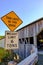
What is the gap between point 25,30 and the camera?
3450cm

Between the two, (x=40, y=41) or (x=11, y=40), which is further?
(x=40, y=41)

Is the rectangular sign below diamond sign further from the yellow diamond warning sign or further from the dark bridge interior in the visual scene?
the dark bridge interior

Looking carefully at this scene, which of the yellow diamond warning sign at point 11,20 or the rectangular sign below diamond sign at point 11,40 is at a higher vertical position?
the yellow diamond warning sign at point 11,20

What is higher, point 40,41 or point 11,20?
point 40,41

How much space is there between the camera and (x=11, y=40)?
7199 mm

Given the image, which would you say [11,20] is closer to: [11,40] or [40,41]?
[11,40]

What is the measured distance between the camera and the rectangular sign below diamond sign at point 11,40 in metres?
7.08

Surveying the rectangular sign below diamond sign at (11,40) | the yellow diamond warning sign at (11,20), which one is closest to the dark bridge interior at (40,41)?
the yellow diamond warning sign at (11,20)

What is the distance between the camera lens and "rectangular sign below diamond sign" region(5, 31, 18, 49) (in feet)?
23.2

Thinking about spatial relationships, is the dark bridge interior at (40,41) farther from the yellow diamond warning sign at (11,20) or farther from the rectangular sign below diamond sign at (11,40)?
the rectangular sign below diamond sign at (11,40)

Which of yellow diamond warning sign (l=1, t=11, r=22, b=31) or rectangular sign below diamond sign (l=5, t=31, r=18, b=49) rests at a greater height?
yellow diamond warning sign (l=1, t=11, r=22, b=31)

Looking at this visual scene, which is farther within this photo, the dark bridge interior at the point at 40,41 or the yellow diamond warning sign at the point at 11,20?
the dark bridge interior at the point at 40,41

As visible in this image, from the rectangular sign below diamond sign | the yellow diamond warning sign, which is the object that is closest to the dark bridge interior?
the yellow diamond warning sign

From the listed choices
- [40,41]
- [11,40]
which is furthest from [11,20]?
[40,41]
